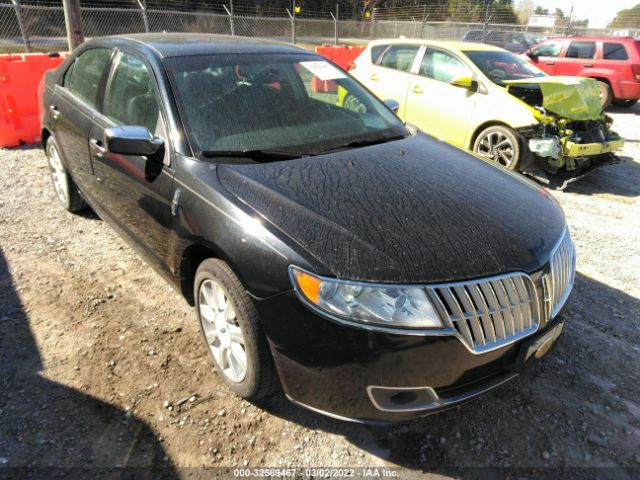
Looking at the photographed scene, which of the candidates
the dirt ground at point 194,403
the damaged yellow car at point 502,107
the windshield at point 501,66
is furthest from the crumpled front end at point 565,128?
the dirt ground at point 194,403

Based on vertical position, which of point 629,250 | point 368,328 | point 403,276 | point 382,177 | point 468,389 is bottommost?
point 629,250

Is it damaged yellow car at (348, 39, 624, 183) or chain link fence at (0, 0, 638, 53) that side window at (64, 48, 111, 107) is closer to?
damaged yellow car at (348, 39, 624, 183)

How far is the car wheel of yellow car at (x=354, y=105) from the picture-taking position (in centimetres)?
315

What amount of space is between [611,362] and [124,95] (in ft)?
11.5

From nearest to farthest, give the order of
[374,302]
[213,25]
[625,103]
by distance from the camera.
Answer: [374,302] < [625,103] < [213,25]

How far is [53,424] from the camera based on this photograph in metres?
2.17

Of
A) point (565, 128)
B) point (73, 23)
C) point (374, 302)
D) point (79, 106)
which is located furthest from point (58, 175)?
point (565, 128)

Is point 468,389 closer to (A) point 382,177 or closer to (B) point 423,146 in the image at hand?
(A) point 382,177

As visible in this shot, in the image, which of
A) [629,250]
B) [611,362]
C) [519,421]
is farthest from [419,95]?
[519,421]

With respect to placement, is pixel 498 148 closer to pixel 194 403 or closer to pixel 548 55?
pixel 194 403

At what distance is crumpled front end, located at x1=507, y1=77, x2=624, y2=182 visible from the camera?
5.38m

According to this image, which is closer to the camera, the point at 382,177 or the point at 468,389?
the point at 468,389

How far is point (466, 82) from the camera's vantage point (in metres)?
5.81

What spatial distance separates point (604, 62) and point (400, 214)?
1152 cm
